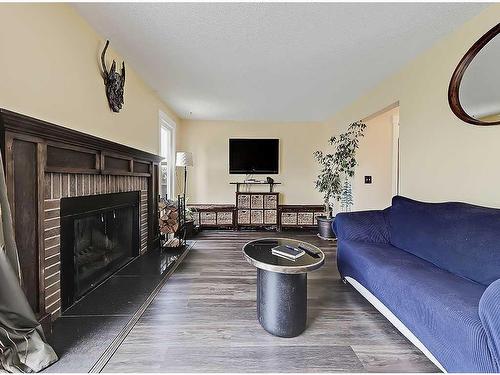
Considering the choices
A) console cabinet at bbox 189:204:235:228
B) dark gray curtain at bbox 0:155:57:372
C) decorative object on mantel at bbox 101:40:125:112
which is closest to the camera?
dark gray curtain at bbox 0:155:57:372

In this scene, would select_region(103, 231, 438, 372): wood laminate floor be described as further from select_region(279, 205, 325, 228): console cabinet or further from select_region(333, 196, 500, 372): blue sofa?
select_region(279, 205, 325, 228): console cabinet

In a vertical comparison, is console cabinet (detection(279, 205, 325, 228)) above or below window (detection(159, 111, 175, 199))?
below

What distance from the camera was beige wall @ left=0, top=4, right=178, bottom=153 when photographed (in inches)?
56.1

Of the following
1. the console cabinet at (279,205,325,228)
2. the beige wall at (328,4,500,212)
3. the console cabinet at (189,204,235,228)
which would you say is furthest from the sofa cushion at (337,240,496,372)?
the console cabinet at (189,204,235,228)

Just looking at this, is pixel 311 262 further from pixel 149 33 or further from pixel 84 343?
pixel 149 33

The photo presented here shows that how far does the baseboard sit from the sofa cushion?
0.20ft

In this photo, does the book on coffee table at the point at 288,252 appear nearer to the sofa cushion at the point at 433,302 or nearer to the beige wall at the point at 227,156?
the sofa cushion at the point at 433,302

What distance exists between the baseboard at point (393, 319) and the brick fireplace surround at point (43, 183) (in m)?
2.27

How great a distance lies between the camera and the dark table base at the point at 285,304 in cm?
163

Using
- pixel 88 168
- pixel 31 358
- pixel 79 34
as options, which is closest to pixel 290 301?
pixel 31 358

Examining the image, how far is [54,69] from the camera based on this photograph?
1.72m

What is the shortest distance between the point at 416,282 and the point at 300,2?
196cm

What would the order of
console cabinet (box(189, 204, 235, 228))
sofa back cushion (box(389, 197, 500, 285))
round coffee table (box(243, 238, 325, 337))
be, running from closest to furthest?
1. sofa back cushion (box(389, 197, 500, 285))
2. round coffee table (box(243, 238, 325, 337))
3. console cabinet (box(189, 204, 235, 228))

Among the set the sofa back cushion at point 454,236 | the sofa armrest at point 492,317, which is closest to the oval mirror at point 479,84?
the sofa back cushion at point 454,236
